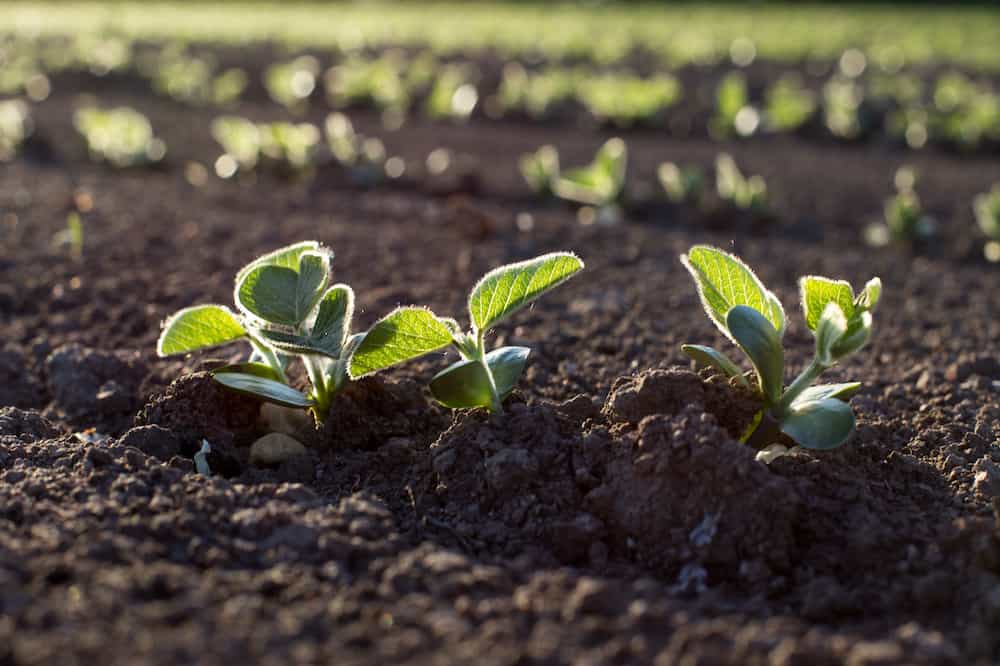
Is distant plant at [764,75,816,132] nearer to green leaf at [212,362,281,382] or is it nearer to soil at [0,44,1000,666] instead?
soil at [0,44,1000,666]

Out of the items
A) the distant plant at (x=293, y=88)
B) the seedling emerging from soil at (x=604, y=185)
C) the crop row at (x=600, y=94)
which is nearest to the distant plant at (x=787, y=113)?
the crop row at (x=600, y=94)

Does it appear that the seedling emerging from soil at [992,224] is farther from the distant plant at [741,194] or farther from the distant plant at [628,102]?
the distant plant at [628,102]

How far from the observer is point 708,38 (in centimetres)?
1438

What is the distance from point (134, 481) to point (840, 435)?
1242 millimetres

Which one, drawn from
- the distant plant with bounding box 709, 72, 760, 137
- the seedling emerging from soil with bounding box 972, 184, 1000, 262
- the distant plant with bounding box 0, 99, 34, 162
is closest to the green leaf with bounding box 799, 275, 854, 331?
the seedling emerging from soil with bounding box 972, 184, 1000, 262

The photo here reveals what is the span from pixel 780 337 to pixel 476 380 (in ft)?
1.88

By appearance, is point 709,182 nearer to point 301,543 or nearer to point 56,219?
point 56,219

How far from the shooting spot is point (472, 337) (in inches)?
85.0

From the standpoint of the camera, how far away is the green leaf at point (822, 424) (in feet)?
6.40

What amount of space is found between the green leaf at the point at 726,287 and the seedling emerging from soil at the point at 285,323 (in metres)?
0.68

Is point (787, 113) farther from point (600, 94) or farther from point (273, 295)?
point (273, 295)

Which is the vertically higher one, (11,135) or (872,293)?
(11,135)

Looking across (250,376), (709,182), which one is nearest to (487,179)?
(709,182)

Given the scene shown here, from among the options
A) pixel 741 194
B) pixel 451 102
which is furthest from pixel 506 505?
pixel 451 102
